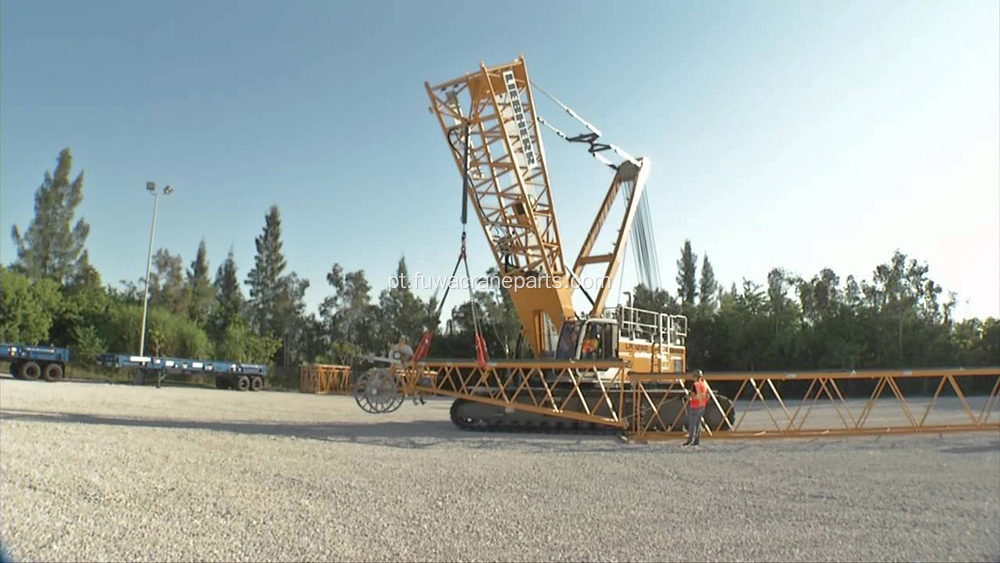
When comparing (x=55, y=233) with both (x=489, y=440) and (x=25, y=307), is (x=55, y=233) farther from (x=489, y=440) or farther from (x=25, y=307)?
Answer: (x=489, y=440)

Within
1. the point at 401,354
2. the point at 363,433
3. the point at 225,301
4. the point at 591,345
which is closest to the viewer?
the point at 363,433

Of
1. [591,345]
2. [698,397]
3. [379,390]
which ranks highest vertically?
[591,345]

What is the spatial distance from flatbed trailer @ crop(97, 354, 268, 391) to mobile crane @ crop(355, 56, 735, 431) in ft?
68.3

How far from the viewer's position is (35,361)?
30469 millimetres

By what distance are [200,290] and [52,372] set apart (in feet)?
101

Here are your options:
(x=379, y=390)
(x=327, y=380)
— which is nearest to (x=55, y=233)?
(x=327, y=380)

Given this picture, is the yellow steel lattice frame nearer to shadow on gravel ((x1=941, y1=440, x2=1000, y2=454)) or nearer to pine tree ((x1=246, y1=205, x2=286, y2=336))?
shadow on gravel ((x1=941, y1=440, x2=1000, y2=454))

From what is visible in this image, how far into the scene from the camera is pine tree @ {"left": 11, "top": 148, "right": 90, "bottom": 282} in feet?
135

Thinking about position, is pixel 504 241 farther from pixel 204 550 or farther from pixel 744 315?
pixel 744 315

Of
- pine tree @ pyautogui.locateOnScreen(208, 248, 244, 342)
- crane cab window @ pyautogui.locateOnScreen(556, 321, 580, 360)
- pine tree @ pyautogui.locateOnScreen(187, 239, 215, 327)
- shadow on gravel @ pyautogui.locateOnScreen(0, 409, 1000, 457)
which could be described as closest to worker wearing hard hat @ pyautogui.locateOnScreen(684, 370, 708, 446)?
shadow on gravel @ pyautogui.locateOnScreen(0, 409, 1000, 457)

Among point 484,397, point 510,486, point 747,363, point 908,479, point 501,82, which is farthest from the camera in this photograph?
point 747,363

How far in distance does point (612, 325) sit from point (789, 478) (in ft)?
25.4

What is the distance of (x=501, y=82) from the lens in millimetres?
16531

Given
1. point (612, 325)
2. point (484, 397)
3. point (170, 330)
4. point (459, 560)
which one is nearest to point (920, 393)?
point (612, 325)
